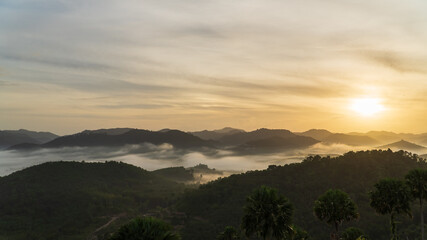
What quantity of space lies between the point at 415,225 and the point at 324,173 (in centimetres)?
7218

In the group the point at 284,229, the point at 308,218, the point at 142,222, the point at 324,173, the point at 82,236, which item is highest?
the point at 142,222

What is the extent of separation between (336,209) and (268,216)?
15808 millimetres

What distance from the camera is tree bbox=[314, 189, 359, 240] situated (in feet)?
140

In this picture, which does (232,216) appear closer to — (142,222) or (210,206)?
(210,206)

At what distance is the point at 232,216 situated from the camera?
172000 mm

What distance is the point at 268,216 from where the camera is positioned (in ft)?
110

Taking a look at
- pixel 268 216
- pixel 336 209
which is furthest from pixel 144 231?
pixel 336 209

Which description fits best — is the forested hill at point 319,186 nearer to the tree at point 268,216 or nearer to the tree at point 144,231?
the tree at point 268,216

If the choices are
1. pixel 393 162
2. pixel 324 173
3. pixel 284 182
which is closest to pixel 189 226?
pixel 284 182

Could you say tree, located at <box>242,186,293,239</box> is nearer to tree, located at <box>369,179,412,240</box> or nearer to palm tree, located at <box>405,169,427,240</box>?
tree, located at <box>369,179,412,240</box>

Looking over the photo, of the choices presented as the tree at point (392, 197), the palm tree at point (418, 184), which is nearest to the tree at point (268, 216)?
the tree at point (392, 197)

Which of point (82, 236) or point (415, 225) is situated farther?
point (82, 236)

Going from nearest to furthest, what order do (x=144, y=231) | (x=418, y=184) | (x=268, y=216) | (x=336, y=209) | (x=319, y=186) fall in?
(x=144, y=231), (x=268, y=216), (x=336, y=209), (x=418, y=184), (x=319, y=186)

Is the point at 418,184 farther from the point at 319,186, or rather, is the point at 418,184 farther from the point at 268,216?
the point at 319,186
